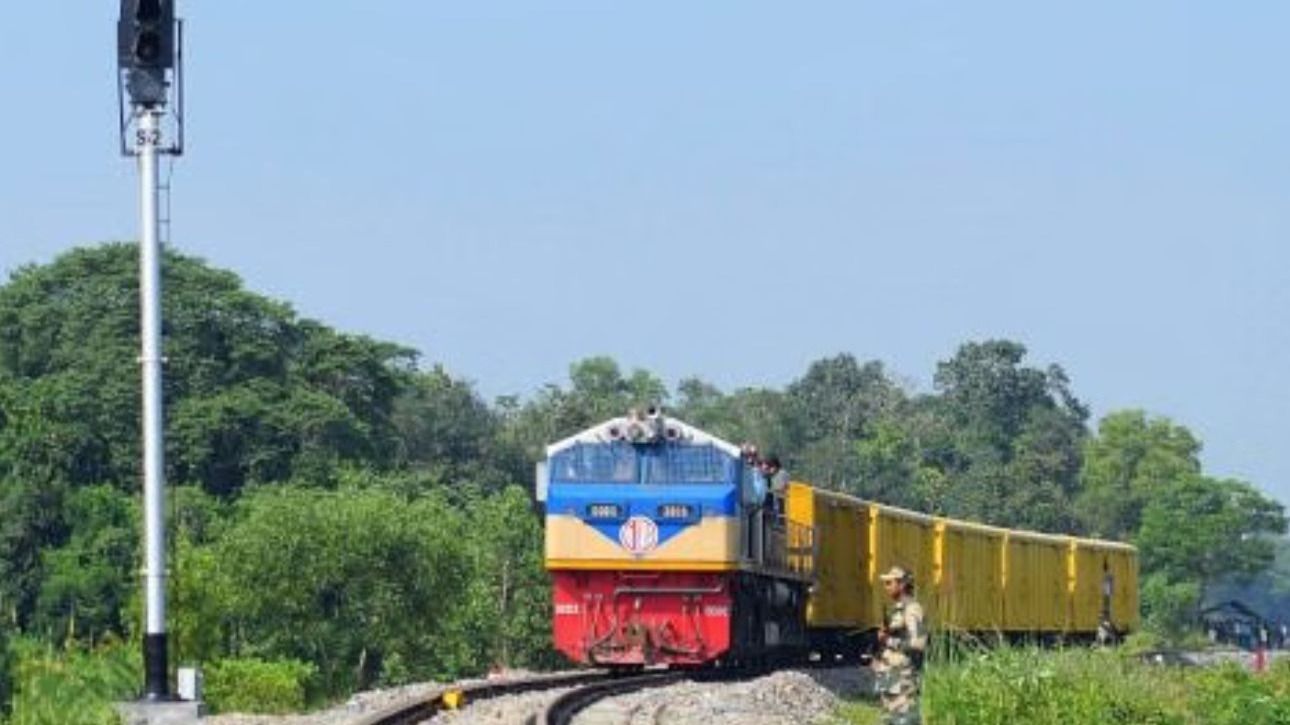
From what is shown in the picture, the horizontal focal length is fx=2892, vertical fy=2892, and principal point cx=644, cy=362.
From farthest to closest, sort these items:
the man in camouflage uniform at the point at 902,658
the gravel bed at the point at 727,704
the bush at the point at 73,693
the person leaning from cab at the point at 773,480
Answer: the person leaning from cab at the point at 773,480 → the gravel bed at the point at 727,704 → the bush at the point at 73,693 → the man in camouflage uniform at the point at 902,658

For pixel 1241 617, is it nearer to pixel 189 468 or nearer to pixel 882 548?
pixel 189 468

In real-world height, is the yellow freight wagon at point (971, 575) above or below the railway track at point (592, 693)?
above

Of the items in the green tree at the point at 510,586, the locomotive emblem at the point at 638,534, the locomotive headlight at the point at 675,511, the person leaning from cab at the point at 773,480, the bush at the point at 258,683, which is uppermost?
the person leaning from cab at the point at 773,480

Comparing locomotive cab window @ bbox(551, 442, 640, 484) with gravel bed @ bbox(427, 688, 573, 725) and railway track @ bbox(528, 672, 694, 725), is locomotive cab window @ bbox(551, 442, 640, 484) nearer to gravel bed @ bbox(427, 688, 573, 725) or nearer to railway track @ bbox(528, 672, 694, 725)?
railway track @ bbox(528, 672, 694, 725)

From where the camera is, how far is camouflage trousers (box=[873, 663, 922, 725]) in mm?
19266

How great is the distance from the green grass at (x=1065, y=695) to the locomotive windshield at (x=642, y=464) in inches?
251

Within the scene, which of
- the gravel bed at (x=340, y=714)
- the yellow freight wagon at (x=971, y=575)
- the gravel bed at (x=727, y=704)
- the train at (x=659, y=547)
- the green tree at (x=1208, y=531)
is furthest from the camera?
the green tree at (x=1208, y=531)

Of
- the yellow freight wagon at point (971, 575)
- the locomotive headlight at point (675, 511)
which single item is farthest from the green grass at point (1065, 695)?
the yellow freight wagon at point (971, 575)

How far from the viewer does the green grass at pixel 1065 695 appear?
22.8 m

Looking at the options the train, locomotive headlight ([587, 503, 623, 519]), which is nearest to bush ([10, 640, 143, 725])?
the train

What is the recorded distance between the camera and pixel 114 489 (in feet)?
272

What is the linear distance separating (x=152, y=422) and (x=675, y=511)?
974 centimetres

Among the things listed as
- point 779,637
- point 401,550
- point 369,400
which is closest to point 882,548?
point 779,637

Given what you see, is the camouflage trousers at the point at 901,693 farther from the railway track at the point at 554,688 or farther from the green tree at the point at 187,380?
the green tree at the point at 187,380
